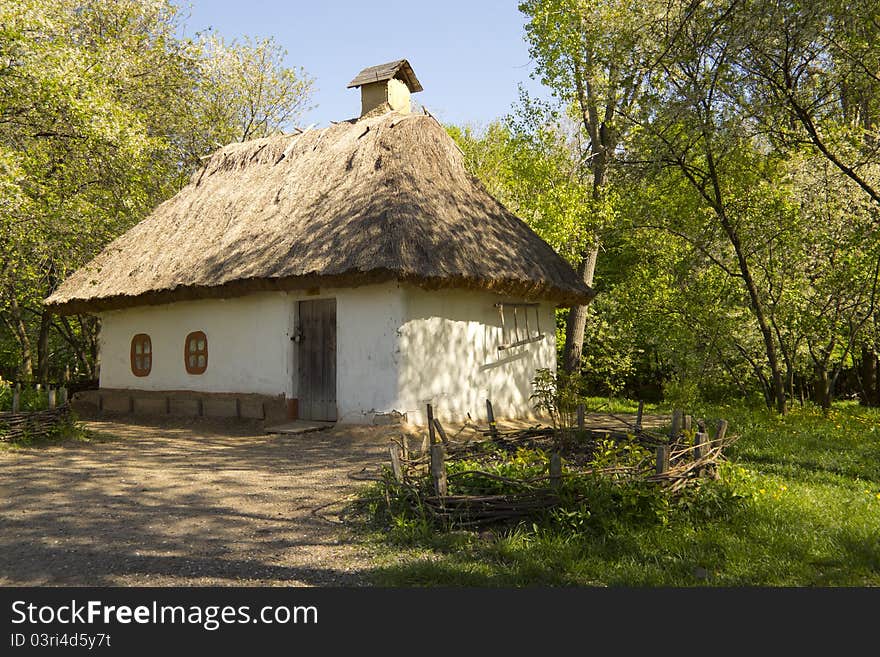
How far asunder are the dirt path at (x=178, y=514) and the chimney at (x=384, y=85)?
8.40 m

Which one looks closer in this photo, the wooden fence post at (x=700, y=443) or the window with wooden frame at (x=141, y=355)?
the wooden fence post at (x=700, y=443)

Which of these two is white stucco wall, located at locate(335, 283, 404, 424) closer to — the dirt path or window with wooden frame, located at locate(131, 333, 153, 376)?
the dirt path

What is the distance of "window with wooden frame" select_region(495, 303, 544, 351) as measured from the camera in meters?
12.0

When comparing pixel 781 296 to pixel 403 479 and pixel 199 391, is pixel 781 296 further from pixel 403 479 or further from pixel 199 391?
pixel 199 391

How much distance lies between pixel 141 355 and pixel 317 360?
14.9 ft

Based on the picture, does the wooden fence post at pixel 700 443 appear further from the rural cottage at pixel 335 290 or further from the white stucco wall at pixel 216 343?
the white stucco wall at pixel 216 343

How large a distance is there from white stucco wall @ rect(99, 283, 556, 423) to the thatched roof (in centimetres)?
52

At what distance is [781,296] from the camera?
11.4m

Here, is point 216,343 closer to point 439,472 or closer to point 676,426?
point 439,472

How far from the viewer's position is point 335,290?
10750 mm

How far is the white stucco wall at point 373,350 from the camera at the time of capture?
1025cm

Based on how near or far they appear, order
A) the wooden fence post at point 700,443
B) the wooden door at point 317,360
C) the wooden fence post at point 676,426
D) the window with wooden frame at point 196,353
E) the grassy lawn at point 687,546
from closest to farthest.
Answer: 1. the grassy lawn at point 687,546
2. the wooden fence post at point 700,443
3. the wooden fence post at point 676,426
4. the wooden door at point 317,360
5. the window with wooden frame at point 196,353

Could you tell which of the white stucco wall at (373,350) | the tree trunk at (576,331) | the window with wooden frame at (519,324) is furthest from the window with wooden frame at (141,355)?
the tree trunk at (576,331)

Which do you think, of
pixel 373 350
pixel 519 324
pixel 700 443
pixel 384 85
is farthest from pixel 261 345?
pixel 700 443
